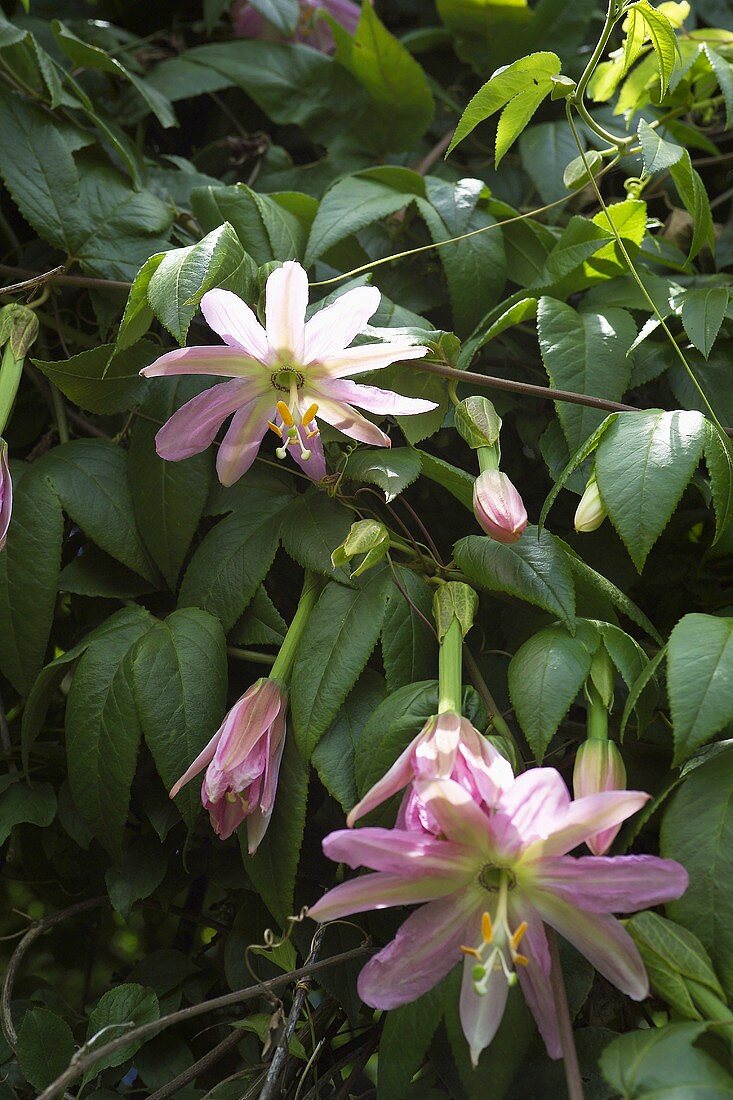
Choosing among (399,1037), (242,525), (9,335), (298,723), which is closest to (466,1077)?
(399,1037)

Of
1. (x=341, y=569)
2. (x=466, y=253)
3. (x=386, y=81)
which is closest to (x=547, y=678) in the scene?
(x=341, y=569)

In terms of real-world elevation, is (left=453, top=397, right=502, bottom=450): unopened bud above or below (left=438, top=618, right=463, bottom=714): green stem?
above

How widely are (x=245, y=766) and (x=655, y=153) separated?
1.52 ft

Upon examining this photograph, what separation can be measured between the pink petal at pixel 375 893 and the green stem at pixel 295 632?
151 mm

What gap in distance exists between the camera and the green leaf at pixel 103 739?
0.58 m

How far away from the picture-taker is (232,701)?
25.3 inches

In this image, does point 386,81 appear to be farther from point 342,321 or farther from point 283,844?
point 283,844

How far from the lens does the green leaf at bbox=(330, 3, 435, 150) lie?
2.81ft

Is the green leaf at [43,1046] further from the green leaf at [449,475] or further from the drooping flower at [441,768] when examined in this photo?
the green leaf at [449,475]

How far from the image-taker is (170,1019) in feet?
1.61

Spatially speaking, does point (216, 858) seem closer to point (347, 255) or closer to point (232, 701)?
point (232, 701)

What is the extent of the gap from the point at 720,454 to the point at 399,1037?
360mm

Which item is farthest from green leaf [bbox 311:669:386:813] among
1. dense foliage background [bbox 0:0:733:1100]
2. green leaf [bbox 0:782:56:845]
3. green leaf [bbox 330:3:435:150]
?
green leaf [bbox 330:3:435:150]

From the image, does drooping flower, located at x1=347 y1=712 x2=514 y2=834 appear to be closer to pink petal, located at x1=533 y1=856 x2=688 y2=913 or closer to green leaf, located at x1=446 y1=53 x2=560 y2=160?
pink petal, located at x1=533 y1=856 x2=688 y2=913
